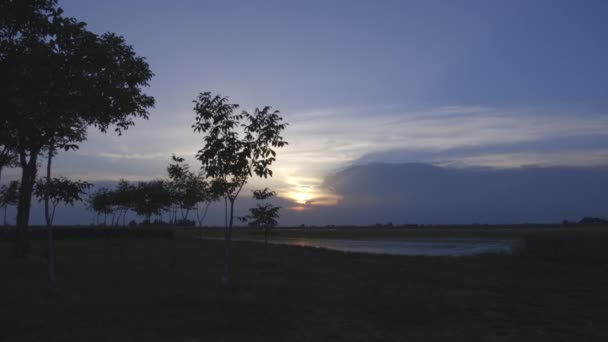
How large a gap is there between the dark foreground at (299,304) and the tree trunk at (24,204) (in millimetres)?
2244

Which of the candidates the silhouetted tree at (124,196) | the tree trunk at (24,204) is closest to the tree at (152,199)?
the silhouetted tree at (124,196)

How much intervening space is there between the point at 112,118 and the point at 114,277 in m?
7.59

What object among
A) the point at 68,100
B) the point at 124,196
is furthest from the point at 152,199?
the point at 68,100

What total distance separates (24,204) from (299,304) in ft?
63.6

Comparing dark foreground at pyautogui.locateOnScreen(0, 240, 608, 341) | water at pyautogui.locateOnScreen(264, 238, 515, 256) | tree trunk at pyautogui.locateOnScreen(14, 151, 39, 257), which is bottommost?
dark foreground at pyautogui.locateOnScreen(0, 240, 608, 341)

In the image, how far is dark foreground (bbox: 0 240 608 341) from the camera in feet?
36.0

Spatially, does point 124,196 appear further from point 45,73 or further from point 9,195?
point 45,73

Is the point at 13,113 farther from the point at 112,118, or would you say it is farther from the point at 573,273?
the point at 573,273

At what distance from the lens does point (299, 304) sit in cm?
1480

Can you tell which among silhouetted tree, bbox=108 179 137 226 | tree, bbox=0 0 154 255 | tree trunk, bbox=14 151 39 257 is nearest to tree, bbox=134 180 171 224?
silhouetted tree, bbox=108 179 137 226

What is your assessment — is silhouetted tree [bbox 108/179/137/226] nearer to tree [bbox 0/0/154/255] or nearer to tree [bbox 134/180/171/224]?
tree [bbox 134/180/171/224]

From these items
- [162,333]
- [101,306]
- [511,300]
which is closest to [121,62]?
[101,306]

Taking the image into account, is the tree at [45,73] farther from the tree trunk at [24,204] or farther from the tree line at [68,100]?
the tree trunk at [24,204]

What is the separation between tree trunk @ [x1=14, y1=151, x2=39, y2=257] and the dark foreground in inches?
88.3
